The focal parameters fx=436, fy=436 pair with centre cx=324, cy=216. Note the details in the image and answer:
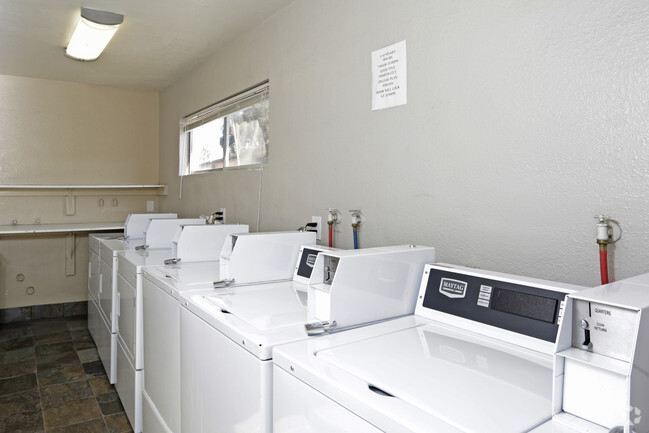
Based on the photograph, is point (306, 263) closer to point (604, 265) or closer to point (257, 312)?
point (257, 312)

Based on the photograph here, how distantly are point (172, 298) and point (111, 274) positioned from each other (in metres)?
1.45

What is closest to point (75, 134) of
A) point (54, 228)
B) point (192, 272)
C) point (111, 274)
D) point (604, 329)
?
point (54, 228)

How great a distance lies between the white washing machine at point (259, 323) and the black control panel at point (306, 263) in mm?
266

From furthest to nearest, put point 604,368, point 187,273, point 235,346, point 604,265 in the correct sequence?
A: point 187,273, point 235,346, point 604,265, point 604,368

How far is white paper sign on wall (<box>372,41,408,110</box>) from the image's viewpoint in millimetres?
1846

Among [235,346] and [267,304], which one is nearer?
[235,346]

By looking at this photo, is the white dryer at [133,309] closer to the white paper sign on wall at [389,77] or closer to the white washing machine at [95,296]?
the white washing machine at [95,296]

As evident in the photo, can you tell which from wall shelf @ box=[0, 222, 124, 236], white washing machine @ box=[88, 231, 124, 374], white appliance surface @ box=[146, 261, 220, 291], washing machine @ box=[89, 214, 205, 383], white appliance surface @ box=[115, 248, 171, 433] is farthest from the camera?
wall shelf @ box=[0, 222, 124, 236]

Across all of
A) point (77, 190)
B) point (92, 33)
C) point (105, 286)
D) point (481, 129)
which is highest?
point (92, 33)

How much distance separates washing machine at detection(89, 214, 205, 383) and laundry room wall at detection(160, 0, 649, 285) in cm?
119

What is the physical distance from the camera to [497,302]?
4.03 ft

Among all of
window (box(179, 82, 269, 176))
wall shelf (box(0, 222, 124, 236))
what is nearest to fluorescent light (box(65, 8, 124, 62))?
window (box(179, 82, 269, 176))

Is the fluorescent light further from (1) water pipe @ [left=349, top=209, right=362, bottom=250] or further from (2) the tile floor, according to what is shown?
(2) the tile floor

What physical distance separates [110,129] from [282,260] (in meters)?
3.65
